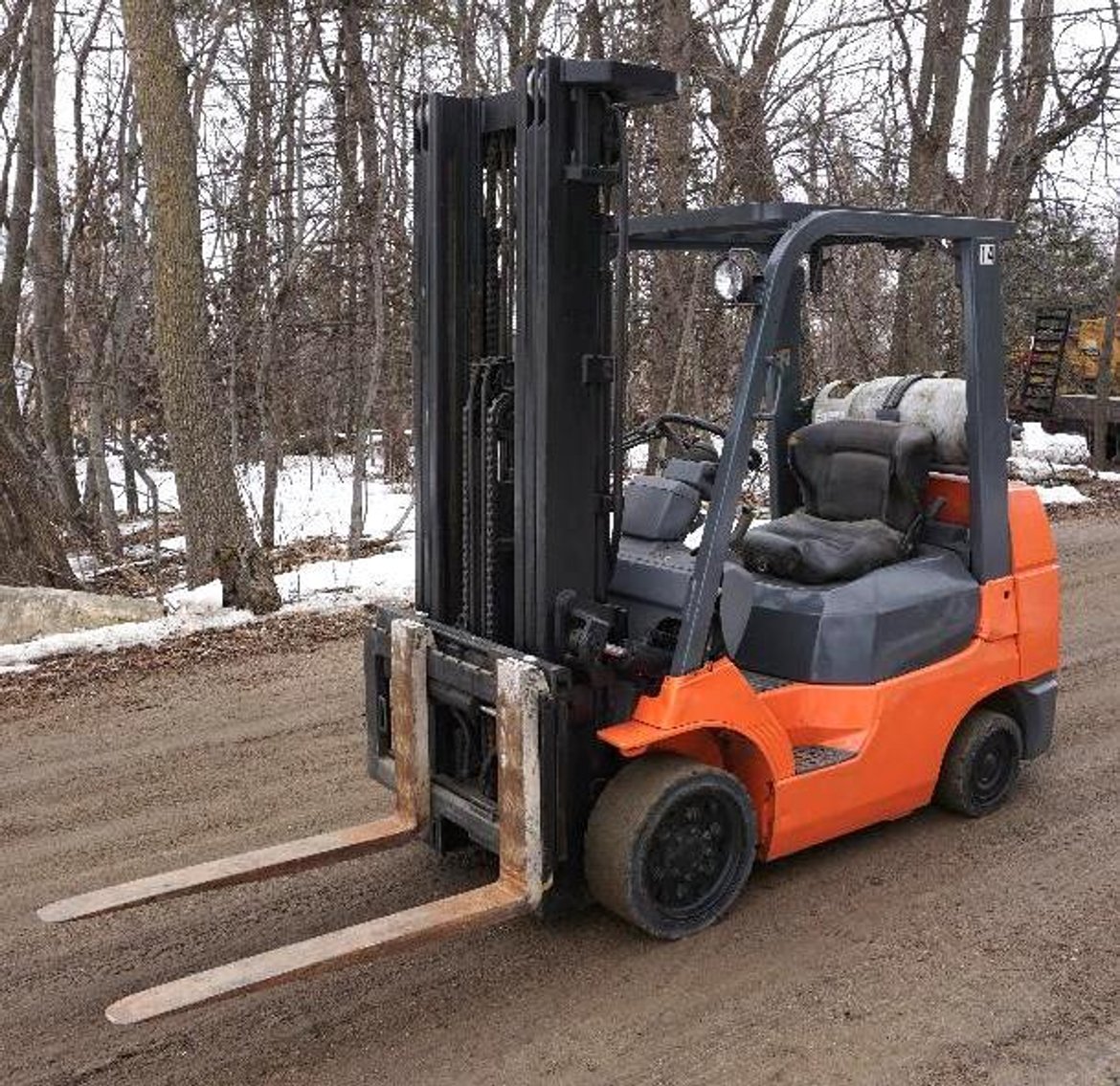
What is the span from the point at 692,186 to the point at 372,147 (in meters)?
3.47

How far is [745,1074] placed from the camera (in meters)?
3.36

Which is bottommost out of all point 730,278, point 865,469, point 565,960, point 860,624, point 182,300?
point 565,960

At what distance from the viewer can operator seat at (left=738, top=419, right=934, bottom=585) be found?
4.61 metres

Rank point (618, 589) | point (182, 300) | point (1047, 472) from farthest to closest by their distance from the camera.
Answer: point (1047, 472) < point (182, 300) < point (618, 589)

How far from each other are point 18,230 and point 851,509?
11.8 metres

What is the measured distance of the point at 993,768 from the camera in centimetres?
495

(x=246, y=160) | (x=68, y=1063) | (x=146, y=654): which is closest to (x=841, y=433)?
(x=68, y=1063)

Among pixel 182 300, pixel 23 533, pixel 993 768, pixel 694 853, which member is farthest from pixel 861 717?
pixel 23 533

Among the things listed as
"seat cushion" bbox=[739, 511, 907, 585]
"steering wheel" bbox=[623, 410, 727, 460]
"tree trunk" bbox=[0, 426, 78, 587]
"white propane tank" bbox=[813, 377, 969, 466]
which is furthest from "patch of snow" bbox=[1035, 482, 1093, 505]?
"tree trunk" bbox=[0, 426, 78, 587]

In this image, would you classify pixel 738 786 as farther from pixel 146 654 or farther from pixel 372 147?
pixel 372 147

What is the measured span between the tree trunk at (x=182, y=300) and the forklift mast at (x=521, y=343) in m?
4.67

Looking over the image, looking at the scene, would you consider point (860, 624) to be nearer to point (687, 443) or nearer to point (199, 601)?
point (687, 443)

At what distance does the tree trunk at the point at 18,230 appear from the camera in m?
12.6

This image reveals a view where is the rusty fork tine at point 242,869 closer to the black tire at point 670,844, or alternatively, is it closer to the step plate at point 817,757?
the black tire at point 670,844
